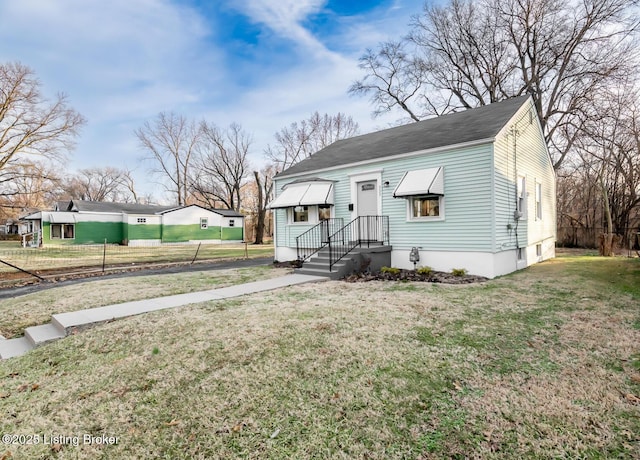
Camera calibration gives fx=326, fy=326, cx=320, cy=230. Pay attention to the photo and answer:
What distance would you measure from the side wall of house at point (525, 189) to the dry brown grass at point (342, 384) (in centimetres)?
431

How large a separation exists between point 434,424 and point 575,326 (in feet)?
11.3

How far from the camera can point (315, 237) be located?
12281 mm

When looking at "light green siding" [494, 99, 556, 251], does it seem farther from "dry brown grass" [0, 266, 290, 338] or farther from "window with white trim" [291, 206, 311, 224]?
"dry brown grass" [0, 266, 290, 338]

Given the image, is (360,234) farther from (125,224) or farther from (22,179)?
(22,179)

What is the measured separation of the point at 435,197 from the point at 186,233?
25539mm

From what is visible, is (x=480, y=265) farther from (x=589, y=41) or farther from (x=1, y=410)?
(x=589, y=41)

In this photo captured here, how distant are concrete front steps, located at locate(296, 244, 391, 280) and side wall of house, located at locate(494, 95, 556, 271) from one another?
3204 millimetres

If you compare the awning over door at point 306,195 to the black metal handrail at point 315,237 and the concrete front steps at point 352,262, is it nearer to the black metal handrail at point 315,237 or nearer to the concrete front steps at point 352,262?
the black metal handrail at point 315,237

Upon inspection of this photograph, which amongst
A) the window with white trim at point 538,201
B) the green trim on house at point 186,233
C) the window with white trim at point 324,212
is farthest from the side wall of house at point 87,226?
the window with white trim at point 538,201

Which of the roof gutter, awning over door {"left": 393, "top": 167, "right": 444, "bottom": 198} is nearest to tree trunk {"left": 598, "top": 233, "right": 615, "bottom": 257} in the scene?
the roof gutter

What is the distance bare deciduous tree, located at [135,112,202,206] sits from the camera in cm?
3975

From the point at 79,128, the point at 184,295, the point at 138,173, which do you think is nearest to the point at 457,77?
the point at 184,295

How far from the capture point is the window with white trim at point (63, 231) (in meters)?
27.2

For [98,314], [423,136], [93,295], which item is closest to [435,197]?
[423,136]
